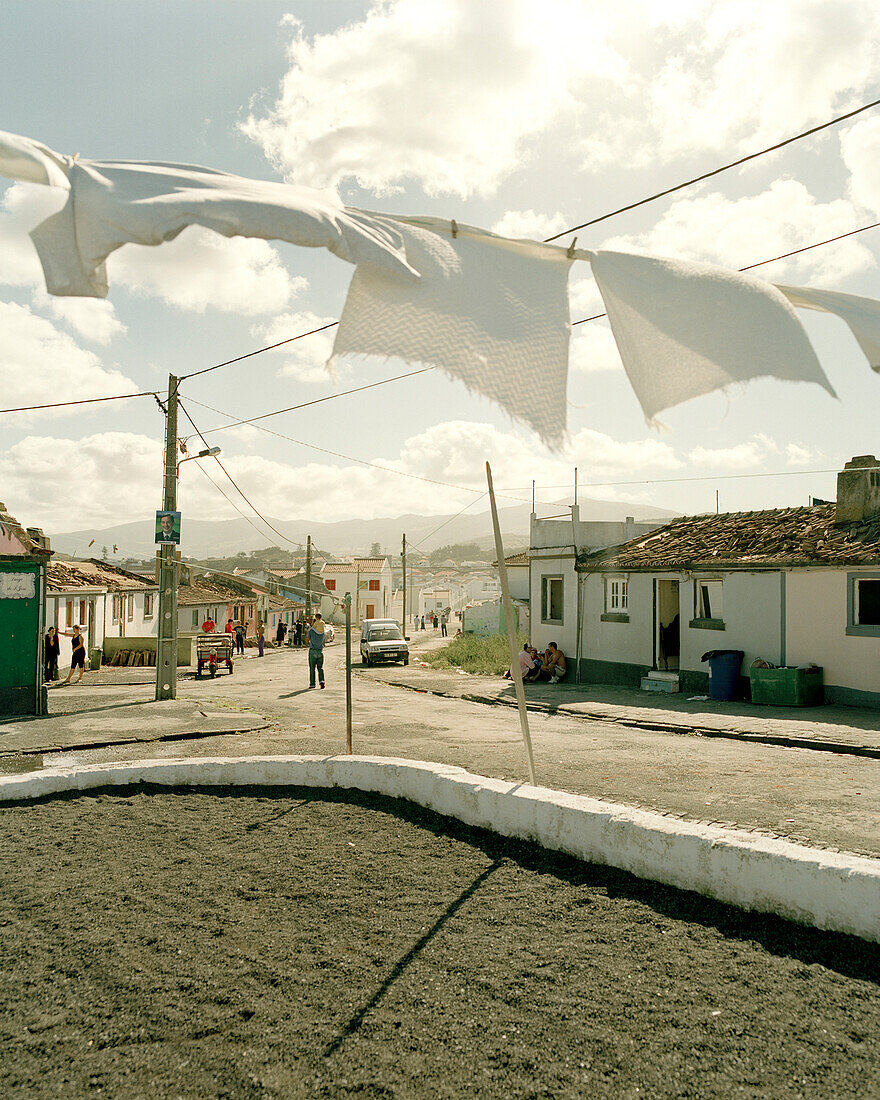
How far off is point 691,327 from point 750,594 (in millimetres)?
14773

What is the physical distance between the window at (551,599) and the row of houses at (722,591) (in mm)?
30

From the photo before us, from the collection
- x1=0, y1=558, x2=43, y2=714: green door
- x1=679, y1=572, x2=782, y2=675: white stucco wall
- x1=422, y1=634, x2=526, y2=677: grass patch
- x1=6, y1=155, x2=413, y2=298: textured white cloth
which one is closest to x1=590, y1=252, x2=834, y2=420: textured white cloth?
x1=6, y1=155, x2=413, y2=298: textured white cloth

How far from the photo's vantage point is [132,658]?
2738 centimetres

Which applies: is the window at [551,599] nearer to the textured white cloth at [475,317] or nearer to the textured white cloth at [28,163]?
the textured white cloth at [475,317]

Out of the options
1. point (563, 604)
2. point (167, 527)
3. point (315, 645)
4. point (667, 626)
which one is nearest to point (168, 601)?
point (167, 527)

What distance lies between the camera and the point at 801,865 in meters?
4.01

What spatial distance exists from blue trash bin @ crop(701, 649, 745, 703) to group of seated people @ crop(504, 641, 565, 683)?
5.27m

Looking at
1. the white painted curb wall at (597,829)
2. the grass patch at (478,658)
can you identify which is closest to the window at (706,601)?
the grass patch at (478,658)

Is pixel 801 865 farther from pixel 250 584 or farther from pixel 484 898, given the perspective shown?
pixel 250 584

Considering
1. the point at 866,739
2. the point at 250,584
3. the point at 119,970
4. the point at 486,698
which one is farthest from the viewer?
the point at 250,584

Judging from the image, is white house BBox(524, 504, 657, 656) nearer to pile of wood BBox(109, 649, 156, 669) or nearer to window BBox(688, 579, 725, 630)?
window BBox(688, 579, 725, 630)

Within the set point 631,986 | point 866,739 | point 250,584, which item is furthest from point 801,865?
point 250,584

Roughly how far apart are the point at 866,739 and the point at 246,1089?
1100cm

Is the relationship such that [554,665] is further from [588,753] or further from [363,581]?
[363,581]
